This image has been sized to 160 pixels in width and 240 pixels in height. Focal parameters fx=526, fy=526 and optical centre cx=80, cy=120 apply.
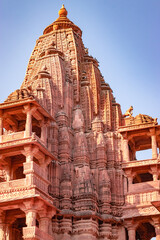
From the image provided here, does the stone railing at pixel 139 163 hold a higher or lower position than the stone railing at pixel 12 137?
lower

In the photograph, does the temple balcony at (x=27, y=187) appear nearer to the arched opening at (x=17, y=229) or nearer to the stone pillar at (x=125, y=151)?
the arched opening at (x=17, y=229)

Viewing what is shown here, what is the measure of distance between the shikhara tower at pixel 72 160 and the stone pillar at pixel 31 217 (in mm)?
56

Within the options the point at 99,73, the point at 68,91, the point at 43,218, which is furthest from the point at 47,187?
the point at 99,73

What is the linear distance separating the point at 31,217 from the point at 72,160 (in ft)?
22.8

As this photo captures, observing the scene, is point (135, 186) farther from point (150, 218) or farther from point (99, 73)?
point (99, 73)

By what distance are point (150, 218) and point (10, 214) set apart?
27.6 feet

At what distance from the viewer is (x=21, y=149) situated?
29844mm

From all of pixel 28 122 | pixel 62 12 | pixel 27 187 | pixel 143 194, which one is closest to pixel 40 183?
pixel 27 187

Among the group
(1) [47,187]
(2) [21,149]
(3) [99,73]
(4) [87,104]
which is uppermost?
(3) [99,73]

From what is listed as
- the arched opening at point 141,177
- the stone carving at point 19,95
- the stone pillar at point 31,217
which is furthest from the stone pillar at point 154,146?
the stone pillar at point 31,217

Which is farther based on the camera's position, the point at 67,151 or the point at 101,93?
the point at 101,93

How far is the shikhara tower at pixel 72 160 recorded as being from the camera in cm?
2930

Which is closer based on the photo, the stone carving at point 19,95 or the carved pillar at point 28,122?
the carved pillar at point 28,122

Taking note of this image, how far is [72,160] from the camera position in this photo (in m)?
33.8
